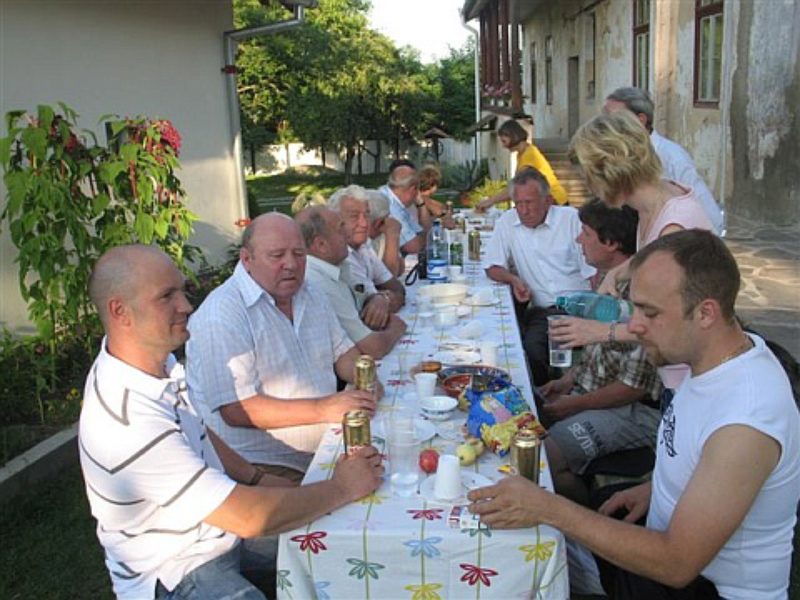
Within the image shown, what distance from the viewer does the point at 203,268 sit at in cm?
789

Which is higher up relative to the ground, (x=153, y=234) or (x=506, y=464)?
(x=153, y=234)

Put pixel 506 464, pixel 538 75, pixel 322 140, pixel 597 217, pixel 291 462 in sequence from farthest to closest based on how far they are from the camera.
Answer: pixel 322 140
pixel 538 75
pixel 597 217
pixel 291 462
pixel 506 464

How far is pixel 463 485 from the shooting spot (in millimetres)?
1869

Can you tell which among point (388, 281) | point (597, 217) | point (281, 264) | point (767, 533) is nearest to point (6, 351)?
point (388, 281)

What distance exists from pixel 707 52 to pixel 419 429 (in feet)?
30.5

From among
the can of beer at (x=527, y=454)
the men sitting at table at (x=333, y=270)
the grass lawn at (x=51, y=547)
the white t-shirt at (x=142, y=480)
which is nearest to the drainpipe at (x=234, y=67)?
the grass lawn at (x=51, y=547)

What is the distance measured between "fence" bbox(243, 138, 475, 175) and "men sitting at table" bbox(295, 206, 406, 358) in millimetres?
21665

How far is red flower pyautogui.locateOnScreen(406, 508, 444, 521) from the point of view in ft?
5.70

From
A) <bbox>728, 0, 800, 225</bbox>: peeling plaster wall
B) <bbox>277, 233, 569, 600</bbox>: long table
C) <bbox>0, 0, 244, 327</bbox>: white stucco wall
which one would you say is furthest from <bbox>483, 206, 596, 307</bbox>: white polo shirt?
<bbox>728, 0, 800, 225</bbox>: peeling plaster wall

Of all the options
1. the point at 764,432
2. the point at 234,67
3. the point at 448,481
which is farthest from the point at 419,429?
the point at 234,67

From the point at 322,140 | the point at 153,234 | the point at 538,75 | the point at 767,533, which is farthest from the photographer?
the point at 322,140

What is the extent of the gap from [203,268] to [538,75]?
16.2m

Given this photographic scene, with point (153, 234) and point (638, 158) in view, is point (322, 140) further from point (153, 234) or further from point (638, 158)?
point (638, 158)

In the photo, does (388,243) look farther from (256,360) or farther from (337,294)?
(256,360)
